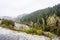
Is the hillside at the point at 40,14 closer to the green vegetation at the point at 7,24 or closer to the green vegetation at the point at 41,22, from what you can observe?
the green vegetation at the point at 41,22

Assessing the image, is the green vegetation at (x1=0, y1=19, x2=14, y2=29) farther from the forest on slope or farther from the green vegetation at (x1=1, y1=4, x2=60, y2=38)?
the forest on slope

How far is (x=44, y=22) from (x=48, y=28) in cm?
39

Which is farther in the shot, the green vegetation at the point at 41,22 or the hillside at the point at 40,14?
the hillside at the point at 40,14

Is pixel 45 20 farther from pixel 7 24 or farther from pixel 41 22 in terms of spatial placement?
pixel 7 24

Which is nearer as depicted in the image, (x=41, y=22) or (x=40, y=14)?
(x=41, y=22)

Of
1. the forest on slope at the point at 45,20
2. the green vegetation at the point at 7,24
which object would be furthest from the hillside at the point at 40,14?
the green vegetation at the point at 7,24

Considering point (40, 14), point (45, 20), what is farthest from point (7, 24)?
point (40, 14)

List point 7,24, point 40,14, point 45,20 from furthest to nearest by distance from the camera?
1. point 40,14
2. point 45,20
3. point 7,24

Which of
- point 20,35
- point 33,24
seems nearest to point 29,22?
point 33,24

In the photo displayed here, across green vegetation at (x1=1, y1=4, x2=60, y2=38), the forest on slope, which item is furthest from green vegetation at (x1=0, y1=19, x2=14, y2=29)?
the forest on slope

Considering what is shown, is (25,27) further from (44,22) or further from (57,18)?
(57,18)

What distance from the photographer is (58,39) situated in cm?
963

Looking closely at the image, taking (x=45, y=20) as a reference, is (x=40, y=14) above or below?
above

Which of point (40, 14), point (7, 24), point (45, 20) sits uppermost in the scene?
point (40, 14)
